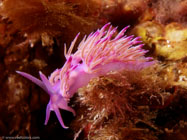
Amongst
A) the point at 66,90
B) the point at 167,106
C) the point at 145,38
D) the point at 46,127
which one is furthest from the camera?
the point at 46,127

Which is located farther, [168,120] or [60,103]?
[168,120]

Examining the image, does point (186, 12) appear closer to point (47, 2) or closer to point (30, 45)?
point (47, 2)

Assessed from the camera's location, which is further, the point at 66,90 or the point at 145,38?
the point at 145,38

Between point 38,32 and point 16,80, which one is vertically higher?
point 38,32

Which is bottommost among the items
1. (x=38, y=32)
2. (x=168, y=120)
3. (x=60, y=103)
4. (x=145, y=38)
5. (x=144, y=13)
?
(x=168, y=120)

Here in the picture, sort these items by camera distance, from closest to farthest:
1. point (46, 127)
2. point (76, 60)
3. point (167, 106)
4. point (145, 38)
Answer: point (167, 106) < point (76, 60) < point (145, 38) < point (46, 127)

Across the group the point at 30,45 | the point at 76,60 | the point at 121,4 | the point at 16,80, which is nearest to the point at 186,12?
the point at 121,4

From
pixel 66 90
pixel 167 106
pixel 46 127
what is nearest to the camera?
pixel 66 90

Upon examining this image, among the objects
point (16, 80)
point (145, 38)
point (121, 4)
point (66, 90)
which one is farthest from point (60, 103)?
point (121, 4)

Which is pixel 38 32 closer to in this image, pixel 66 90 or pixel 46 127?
pixel 66 90
